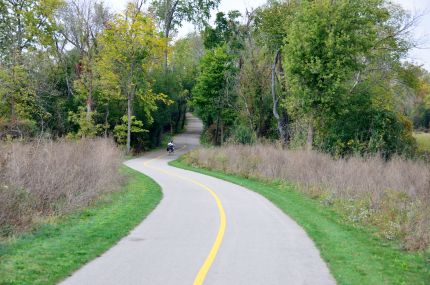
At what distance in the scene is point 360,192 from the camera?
59.7 feet

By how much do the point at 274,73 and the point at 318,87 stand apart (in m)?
12.1

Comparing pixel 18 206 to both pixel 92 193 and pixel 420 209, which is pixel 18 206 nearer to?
pixel 92 193

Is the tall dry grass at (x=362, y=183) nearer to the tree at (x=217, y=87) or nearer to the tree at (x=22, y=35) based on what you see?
the tree at (x=22, y=35)

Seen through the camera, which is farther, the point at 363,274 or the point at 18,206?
the point at 18,206

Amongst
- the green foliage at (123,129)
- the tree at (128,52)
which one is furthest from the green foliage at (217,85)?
the green foliage at (123,129)

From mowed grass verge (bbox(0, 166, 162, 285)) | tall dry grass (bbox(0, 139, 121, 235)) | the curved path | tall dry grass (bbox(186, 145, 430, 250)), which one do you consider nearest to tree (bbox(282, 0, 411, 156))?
tall dry grass (bbox(186, 145, 430, 250))

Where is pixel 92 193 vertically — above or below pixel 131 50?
below

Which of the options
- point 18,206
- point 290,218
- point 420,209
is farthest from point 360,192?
point 18,206

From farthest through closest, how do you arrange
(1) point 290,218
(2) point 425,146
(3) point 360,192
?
(2) point 425,146 → (3) point 360,192 → (1) point 290,218

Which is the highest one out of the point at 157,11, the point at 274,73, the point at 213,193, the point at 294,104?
the point at 157,11

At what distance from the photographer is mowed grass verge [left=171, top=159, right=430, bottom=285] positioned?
29.0 feet

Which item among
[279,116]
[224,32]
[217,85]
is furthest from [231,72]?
[279,116]

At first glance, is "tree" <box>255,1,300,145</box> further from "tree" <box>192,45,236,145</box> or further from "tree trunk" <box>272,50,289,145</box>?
"tree" <box>192,45,236,145</box>

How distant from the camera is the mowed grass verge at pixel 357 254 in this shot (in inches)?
348
